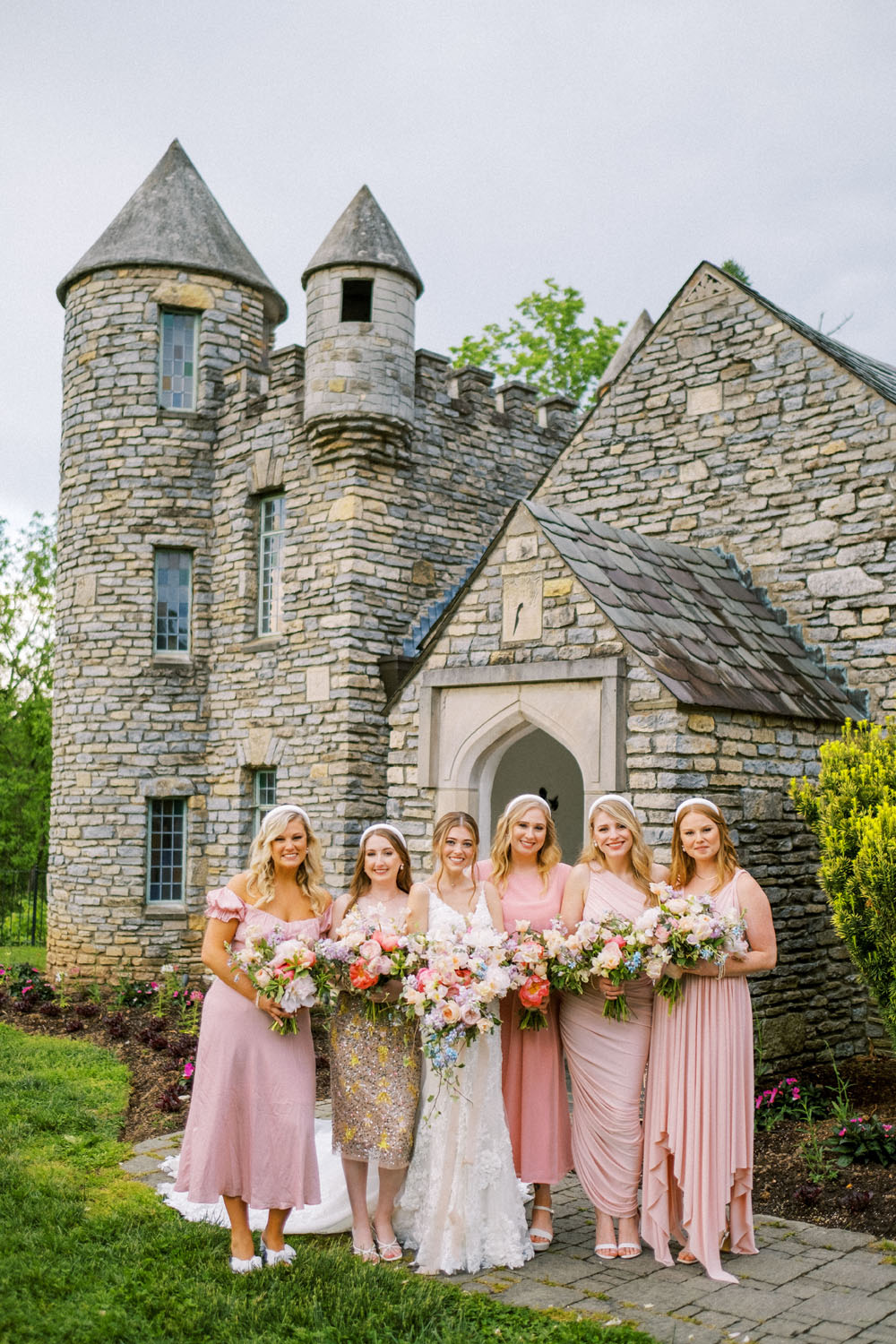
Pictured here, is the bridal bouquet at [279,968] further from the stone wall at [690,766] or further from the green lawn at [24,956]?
the green lawn at [24,956]

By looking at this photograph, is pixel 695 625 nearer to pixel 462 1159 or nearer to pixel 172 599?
pixel 462 1159

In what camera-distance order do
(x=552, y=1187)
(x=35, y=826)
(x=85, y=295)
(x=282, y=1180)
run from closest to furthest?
(x=282, y=1180) → (x=552, y=1187) → (x=85, y=295) → (x=35, y=826)

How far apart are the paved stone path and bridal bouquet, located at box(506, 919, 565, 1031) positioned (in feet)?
3.73

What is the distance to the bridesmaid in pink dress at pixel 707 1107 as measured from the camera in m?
5.13

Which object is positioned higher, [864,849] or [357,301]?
[357,301]

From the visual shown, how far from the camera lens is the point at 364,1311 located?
4.49 metres

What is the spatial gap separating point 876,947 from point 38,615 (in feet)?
72.7

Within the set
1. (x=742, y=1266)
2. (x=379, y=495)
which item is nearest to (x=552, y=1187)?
(x=742, y=1266)

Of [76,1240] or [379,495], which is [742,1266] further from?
[379,495]

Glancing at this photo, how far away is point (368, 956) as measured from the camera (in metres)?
5.00

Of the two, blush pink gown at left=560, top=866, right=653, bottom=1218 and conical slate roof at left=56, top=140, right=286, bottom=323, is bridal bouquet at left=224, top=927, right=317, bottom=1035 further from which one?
conical slate roof at left=56, top=140, right=286, bottom=323

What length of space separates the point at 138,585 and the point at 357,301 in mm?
4253

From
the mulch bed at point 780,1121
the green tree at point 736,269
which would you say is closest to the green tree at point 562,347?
the green tree at point 736,269

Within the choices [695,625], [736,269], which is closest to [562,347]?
[736,269]
